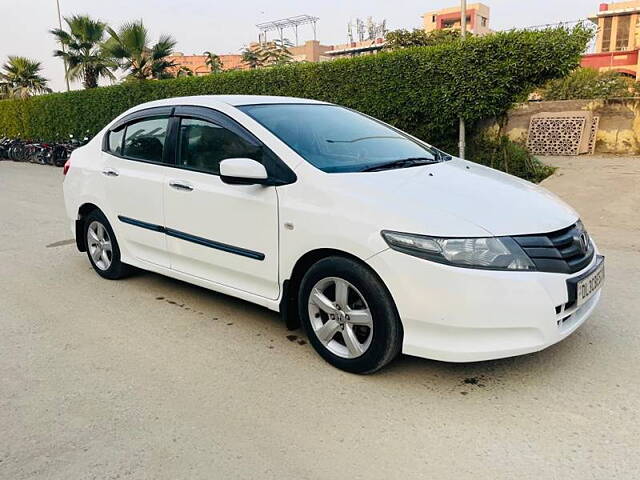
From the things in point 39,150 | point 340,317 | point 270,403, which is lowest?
point 270,403

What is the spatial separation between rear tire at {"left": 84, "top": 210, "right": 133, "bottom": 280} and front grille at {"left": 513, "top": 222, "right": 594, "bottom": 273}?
353 cm

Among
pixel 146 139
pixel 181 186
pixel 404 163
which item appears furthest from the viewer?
pixel 146 139

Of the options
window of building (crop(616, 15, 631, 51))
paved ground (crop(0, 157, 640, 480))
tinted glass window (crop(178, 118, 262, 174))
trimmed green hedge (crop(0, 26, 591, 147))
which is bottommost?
Answer: paved ground (crop(0, 157, 640, 480))

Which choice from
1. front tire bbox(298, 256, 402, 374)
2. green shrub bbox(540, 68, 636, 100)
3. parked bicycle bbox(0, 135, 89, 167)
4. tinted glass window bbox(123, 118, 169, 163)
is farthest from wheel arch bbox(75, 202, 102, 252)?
green shrub bbox(540, 68, 636, 100)

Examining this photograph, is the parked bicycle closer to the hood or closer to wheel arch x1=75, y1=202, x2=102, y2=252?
wheel arch x1=75, y1=202, x2=102, y2=252

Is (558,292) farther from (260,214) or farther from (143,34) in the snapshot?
(143,34)

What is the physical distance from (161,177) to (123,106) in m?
14.8

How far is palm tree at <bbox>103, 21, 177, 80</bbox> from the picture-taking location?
698 inches

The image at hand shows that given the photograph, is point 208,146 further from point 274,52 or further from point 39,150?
point 274,52

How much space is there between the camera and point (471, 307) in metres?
2.72

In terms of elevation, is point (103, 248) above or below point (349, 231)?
below

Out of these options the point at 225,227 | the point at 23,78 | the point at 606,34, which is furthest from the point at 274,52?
the point at 225,227

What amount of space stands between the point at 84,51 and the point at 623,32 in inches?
1807

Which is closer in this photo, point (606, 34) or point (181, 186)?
point (181, 186)
